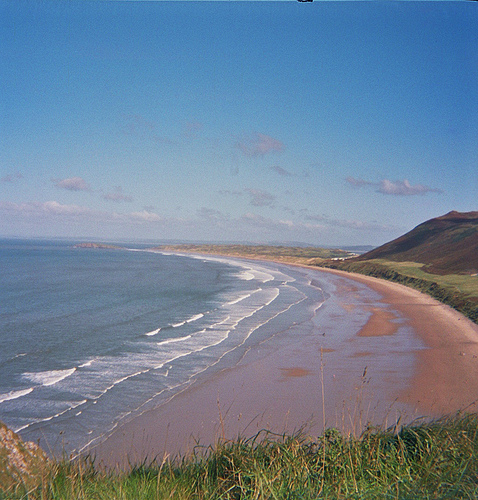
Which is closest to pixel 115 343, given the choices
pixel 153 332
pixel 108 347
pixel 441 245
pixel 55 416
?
pixel 108 347

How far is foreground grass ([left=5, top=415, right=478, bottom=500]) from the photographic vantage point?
11.6 ft

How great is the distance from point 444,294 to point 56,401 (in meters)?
27.6

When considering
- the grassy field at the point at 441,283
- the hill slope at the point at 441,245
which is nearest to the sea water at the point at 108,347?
the grassy field at the point at 441,283

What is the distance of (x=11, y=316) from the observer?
2398 centimetres

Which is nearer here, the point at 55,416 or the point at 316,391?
the point at 55,416

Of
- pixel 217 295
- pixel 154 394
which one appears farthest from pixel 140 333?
pixel 217 295

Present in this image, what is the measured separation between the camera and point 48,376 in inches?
520

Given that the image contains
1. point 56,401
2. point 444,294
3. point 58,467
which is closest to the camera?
point 58,467

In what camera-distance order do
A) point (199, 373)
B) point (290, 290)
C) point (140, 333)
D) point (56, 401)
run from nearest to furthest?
point (56, 401) < point (199, 373) < point (140, 333) < point (290, 290)

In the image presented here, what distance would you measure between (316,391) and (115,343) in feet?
30.1

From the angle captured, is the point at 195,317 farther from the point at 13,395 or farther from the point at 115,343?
the point at 13,395

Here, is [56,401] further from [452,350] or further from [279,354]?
[452,350]

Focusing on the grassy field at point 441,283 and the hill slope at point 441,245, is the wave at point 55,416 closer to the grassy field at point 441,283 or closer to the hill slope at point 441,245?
the grassy field at point 441,283

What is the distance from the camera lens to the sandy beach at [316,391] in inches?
339
